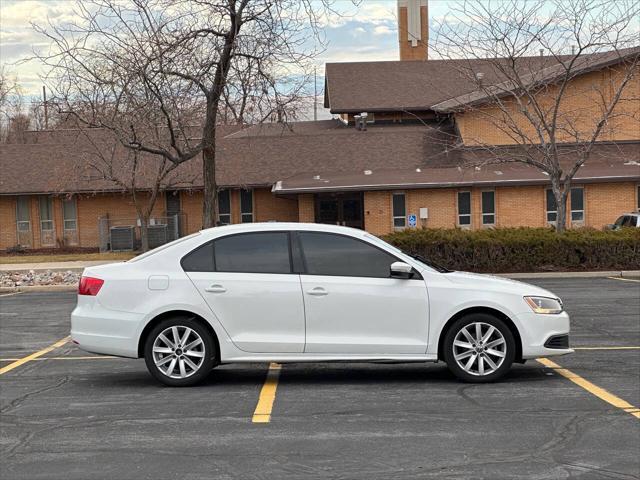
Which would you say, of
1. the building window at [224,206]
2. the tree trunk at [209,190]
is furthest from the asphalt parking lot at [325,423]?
the building window at [224,206]

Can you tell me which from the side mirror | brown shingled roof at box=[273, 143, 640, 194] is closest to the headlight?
the side mirror

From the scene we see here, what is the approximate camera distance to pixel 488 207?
34688 millimetres

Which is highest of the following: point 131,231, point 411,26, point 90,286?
point 411,26

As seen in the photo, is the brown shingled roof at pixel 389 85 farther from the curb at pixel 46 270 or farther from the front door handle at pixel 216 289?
the front door handle at pixel 216 289

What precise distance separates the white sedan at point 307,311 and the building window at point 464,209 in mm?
25805

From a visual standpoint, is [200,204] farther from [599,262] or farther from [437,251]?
[599,262]

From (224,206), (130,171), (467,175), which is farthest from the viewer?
(224,206)

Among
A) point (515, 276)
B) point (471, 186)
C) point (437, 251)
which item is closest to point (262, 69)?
point (437, 251)

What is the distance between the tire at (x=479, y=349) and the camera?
344 inches

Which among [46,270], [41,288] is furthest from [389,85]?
[41,288]

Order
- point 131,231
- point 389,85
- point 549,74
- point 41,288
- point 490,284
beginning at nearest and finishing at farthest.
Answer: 1. point 490,284
2. point 41,288
3. point 549,74
4. point 131,231
5. point 389,85

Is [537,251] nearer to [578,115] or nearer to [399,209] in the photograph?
[399,209]

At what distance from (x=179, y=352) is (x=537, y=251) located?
15951mm

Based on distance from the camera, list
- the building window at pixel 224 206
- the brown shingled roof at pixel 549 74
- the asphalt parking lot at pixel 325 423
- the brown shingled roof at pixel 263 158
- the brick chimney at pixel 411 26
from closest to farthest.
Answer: the asphalt parking lot at pixel 325 423, the brown shingled roof at pixel 549 74, the brown shingled roof at pixel 263 158, the building window at pixel 224 206, the brick chimney at pixel 411 26
